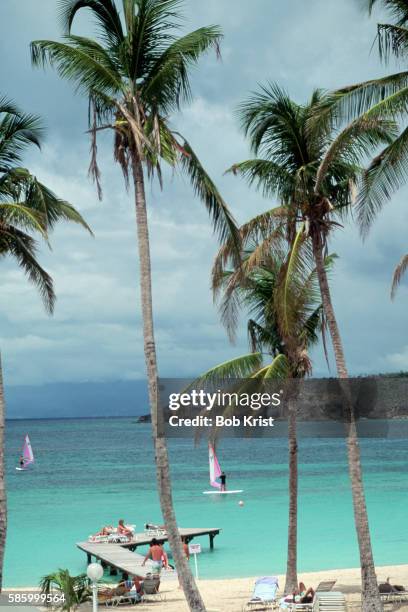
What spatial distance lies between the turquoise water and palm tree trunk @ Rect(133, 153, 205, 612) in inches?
711

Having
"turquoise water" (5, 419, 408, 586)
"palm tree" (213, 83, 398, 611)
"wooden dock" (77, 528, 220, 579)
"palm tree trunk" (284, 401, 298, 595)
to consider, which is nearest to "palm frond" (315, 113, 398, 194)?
"palm tree" (213, 83, 398, 611)

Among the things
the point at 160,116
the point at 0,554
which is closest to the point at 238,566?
the point at 0,554

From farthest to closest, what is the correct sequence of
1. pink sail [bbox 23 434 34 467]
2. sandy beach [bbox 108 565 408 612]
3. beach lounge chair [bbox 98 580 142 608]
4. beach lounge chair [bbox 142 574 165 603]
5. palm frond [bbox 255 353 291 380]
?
pink sail [bbox 23 434 34 467], beach lounge chair [bbox 142 574 165 603], beach lounge chair [bbox 98 580 142 608], sandy beach [bbox 108 565 408 612], palm frond [bbox 255 353 291 380]

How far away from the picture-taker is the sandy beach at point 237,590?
20250 mm

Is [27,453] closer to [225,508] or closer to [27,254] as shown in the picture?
[225,508]

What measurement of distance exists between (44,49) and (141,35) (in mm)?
1587

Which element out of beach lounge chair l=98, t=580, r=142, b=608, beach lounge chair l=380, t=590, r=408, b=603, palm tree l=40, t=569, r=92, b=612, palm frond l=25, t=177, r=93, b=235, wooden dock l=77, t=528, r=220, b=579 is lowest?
beach lounge chair l=380, t=590, r=408, b=603

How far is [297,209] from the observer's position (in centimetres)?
1692

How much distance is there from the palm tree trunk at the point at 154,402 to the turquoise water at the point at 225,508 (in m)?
18.1

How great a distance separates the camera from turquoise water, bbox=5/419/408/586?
36.1 metres

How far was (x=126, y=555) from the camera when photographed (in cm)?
2908

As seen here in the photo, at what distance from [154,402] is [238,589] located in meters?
11.8

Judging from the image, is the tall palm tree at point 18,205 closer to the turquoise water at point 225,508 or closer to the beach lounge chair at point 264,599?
the beach lounge chair at point 264,599

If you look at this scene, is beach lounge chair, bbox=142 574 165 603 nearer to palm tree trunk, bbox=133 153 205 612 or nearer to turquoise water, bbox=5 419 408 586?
palm tree trunk, bbox=133 153 205 612
